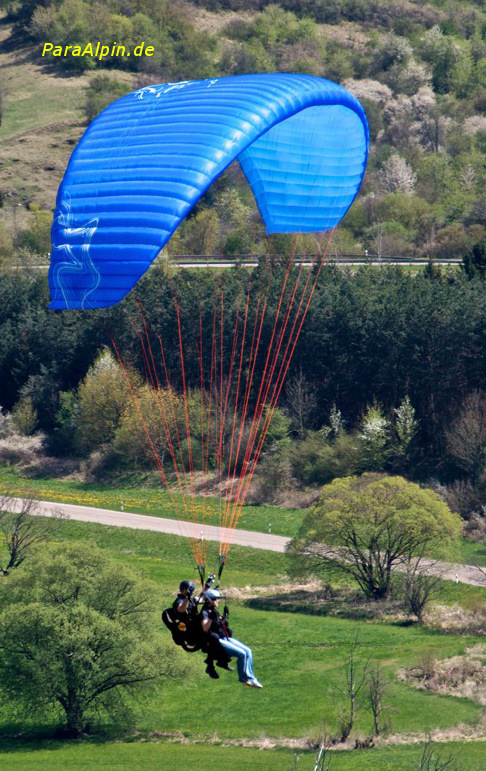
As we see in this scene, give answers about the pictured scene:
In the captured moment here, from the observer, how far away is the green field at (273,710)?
35594 mm

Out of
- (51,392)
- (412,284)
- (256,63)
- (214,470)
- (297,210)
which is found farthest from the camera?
(256,63)

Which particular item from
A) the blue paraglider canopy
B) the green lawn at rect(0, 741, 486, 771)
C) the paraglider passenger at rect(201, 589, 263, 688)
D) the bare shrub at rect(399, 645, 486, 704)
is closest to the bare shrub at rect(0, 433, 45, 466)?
the green lawn at rect(0, 741, 486, 771)

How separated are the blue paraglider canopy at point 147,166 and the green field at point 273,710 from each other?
1704cm

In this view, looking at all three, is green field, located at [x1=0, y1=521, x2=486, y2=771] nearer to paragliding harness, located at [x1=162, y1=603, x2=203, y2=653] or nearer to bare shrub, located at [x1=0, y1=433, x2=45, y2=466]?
paragliding harness, located at [x1=162, y1=603, x2=203, y2=653]

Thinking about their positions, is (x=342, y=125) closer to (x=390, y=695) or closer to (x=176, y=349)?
(x=390, y=695)

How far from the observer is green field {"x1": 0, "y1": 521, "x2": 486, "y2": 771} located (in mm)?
35594

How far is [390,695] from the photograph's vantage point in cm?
3822

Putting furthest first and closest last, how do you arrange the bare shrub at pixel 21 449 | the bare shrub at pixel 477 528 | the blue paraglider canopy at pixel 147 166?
the bare shrub at pixel 21 449
the bare shrub at pixel 477 528
the blue paraglider canopy at pixel 147 166

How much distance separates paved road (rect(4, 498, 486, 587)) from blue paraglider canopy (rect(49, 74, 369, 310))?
75.6 ft

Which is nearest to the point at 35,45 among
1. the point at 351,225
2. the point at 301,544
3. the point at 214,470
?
the point at 351,225

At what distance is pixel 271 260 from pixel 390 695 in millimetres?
32987

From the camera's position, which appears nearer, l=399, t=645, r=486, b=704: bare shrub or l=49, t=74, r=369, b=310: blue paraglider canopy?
l=49, t=74, r=369, b=310: blue paraglider canopy

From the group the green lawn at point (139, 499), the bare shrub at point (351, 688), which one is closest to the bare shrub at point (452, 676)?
the bare shrub at point (351, 688)

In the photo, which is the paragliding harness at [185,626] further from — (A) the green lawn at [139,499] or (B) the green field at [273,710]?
(A) the green lawn at [139,499]
